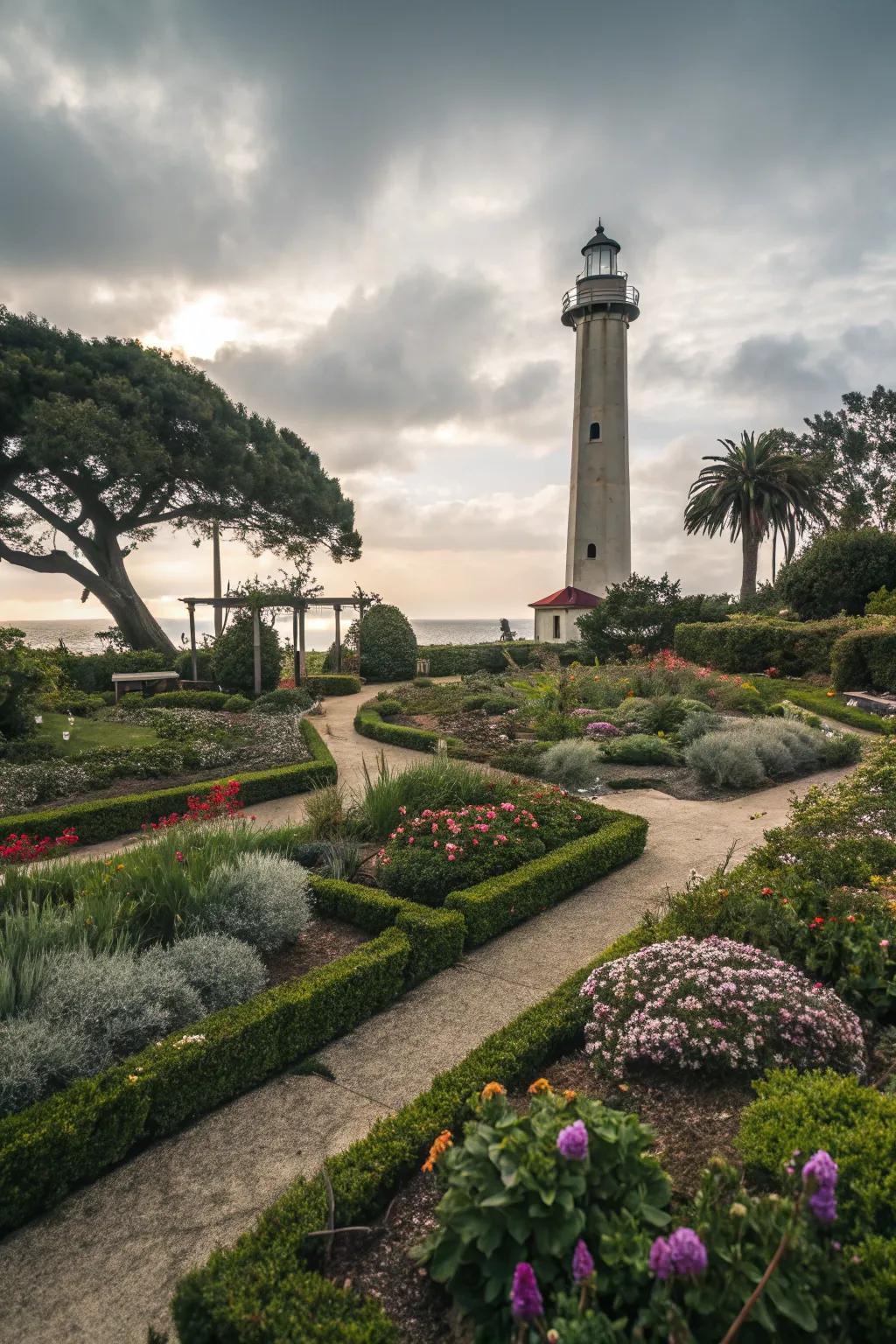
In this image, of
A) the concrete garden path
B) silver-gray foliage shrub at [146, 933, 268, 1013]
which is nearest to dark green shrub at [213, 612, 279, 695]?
the concrete garden path

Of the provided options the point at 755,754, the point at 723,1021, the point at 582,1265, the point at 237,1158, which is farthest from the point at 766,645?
the point at 582,1265

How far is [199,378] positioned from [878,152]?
21.5 meters

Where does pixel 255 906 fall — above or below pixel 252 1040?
above

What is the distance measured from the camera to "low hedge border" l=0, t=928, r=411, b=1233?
270cm

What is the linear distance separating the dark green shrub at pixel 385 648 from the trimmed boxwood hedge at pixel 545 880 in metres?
15.8

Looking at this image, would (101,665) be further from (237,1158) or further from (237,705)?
(237,1158)

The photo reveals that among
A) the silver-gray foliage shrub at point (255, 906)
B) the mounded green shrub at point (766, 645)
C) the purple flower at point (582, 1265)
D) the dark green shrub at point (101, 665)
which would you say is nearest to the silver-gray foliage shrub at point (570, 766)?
the silver-gray foliage shrub at point (255, 906)

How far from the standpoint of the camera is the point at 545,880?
217 inches

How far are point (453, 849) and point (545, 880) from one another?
0.74m

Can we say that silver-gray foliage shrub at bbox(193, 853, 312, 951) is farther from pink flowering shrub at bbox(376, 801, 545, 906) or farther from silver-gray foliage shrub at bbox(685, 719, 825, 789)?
silver-gray foliage shrub at bbox(685, 719, 825, 789)

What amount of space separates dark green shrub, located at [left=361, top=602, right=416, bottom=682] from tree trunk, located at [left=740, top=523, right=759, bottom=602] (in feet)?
48.1

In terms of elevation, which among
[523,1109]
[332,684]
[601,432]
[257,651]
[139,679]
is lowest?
[523,1109]

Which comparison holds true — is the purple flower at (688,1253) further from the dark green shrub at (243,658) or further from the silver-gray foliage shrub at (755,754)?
the dark green shrub at (243,658)

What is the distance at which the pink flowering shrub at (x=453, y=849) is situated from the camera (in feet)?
17.4
